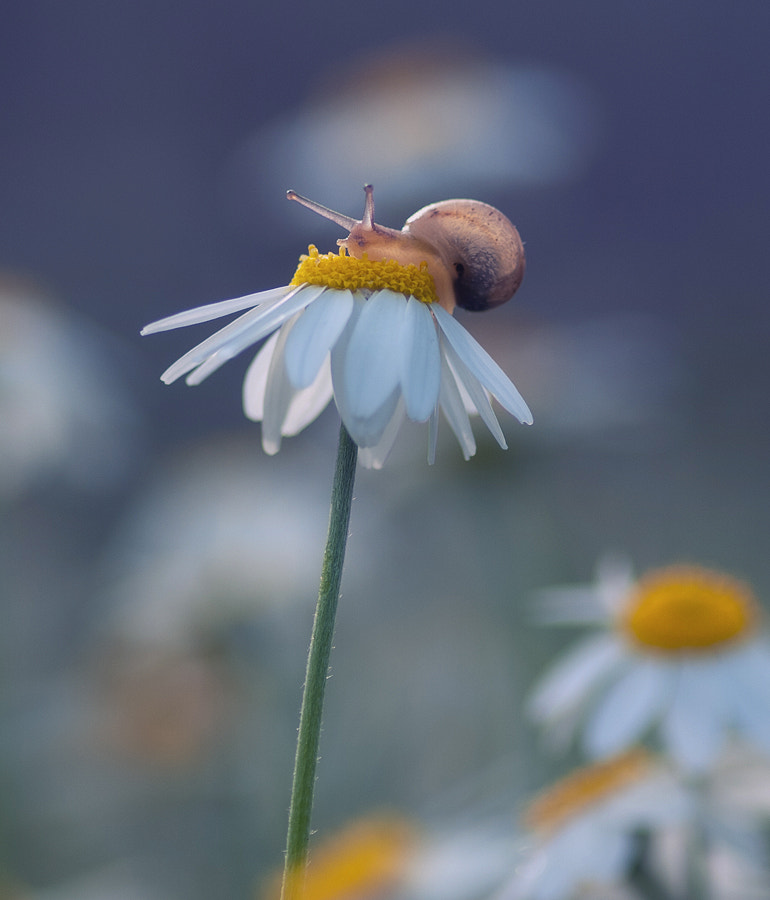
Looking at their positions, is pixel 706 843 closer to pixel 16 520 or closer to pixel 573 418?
pixel 573 418

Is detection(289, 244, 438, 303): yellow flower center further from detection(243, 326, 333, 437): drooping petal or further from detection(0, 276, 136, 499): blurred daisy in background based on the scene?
detection(0, 276, 136, 499): blurred daisy in background

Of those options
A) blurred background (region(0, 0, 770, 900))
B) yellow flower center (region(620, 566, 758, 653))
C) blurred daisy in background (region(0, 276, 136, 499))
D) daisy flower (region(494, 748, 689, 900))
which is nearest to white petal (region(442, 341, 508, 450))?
daisy flower (region(494, 748, 689, 900))

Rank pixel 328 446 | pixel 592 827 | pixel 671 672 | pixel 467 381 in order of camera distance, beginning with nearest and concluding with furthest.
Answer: pixel 467 381 → pixel 592 827 → pixel 671 672 → pixel 328 446

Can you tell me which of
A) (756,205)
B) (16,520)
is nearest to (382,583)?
(16,520)

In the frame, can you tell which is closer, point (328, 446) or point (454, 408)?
point (454, 408)

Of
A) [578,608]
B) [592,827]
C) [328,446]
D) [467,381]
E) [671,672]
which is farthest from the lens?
[328,446]

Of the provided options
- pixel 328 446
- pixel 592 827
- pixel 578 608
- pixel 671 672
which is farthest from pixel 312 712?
pixel 328 446

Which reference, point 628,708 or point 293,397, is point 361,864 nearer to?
point 628,708
